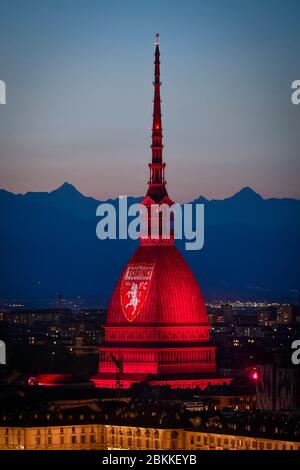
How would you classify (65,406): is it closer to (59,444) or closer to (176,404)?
(176,404)

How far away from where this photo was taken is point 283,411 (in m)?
178

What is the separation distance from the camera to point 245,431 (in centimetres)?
15838

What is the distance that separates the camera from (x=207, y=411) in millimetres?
172625

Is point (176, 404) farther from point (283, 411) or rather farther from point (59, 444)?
point (59, 444)

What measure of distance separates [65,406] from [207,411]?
10989mm
